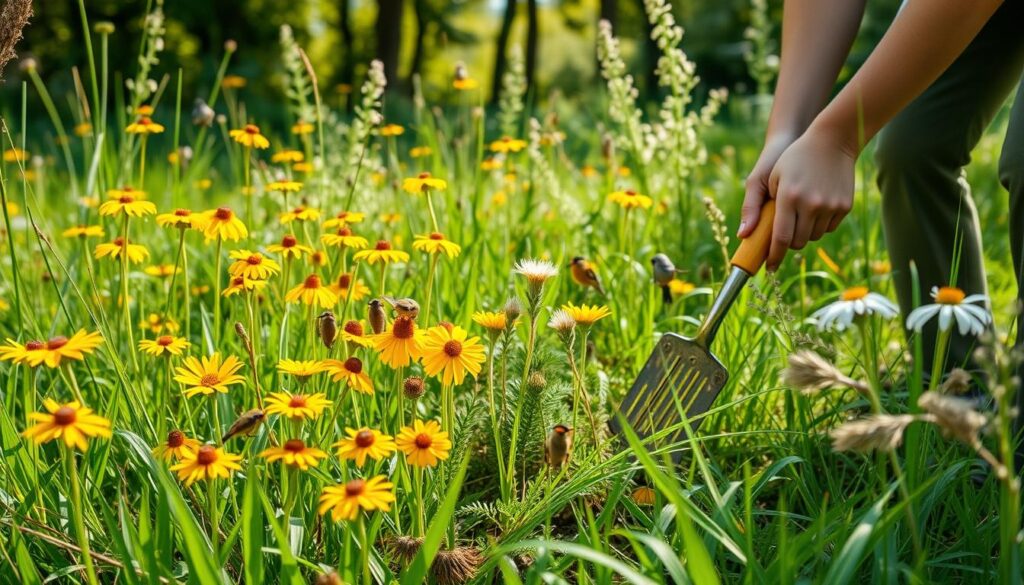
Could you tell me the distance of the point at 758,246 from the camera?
136 cm

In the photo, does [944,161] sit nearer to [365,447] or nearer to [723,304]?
[723,304]

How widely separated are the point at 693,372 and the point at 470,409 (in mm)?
361

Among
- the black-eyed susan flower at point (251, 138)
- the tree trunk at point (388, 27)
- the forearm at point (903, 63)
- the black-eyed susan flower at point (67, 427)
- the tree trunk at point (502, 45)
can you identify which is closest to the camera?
the black-eyed susan flower at point (67, 427)

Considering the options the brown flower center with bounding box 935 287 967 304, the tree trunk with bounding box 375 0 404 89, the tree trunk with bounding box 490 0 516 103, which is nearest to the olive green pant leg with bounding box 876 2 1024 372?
the brown flower center with bounding box 935 287 967 304

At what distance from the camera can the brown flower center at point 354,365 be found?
103 cm

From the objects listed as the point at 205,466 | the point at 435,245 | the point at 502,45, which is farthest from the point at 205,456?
the point at 502,45

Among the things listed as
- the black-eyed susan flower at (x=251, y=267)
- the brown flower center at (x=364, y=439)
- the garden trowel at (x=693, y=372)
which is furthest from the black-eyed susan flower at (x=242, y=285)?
the garden trowel at (x=693, y=372)

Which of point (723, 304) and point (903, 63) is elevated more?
point (903, 63)

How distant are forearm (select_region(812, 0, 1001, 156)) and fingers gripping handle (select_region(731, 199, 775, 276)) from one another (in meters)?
0.15

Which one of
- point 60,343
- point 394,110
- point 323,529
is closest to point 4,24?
point 60,343

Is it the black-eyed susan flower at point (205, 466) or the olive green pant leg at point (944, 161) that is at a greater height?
the olive green pant leg at point (944, 161)

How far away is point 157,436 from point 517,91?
58.3 inches

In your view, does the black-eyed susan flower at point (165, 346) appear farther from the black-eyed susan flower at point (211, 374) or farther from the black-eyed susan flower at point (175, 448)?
the black-eyed susan flower at point (175, 448)

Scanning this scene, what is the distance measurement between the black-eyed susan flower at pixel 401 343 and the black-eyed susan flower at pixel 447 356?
1 cm
